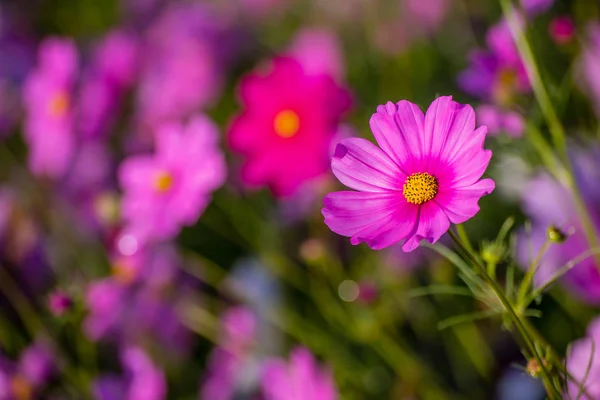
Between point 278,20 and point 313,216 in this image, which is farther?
point 278,20

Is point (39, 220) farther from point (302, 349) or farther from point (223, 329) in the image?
point (302, 349)

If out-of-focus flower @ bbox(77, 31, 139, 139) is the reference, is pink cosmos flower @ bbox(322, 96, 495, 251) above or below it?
above

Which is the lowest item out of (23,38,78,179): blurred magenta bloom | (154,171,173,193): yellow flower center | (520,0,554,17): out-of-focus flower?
(154,171,173,193): yellow flower center

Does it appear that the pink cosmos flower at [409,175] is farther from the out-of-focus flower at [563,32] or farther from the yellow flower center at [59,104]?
the yellow flower center at [59,104]

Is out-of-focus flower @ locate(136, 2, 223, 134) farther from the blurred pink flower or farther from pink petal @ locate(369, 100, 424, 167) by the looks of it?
pink petal @ locate(369, 100, 424, 167)

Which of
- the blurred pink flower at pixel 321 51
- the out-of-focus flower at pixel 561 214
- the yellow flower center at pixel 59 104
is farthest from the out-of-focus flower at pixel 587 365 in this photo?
the yellow flower center at pixel 59 104

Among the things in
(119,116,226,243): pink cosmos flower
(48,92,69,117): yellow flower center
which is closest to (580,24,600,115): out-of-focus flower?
(119,116,226,243): pink cosmos flower

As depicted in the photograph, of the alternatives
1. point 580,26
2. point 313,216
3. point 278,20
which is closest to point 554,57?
point 580,26
